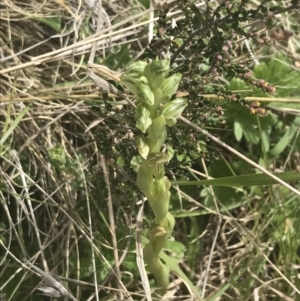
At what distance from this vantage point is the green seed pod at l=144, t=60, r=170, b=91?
2.93ft

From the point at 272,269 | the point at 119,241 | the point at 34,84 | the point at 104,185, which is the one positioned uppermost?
the point at 34,84

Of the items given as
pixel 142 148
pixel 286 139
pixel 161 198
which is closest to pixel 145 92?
pixel 142 148

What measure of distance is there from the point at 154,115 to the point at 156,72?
0.26ft

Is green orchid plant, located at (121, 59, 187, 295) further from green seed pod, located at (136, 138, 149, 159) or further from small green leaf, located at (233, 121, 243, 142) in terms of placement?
small green leaf, located at (233, 121, 243, 142)

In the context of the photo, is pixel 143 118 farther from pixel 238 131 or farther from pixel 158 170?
pixel 238 131

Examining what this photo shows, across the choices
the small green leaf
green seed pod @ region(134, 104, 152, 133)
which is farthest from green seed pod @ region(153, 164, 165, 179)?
the small green leaf

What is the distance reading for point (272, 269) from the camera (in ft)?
4.81

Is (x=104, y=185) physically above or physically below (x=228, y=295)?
above

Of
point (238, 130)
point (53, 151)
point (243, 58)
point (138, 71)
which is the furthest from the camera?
point (238, 130)

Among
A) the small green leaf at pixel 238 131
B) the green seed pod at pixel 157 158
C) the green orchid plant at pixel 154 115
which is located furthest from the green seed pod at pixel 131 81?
the small green leaf at pixel 238 131

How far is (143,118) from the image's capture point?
0.89 m

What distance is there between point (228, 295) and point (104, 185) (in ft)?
1.41

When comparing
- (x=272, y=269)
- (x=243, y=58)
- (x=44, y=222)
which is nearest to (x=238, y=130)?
(x=243, y=58)

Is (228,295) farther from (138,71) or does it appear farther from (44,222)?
(138,71)
